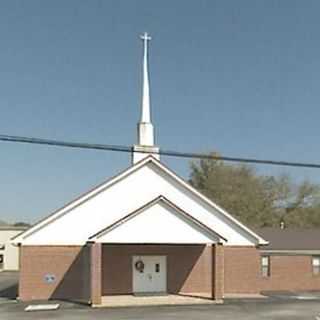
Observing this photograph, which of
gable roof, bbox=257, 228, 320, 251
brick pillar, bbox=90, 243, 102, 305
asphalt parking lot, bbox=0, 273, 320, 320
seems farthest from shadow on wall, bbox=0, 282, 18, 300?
gable roof, bbox=257, 228, 320, 251

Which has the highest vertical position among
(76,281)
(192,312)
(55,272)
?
(55,272)

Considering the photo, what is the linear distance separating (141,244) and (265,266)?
9065 millimetres

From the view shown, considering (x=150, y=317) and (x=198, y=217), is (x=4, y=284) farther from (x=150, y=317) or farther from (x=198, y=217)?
(x=150, y=317)

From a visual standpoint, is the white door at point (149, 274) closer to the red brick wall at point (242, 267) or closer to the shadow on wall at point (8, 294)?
the red brick wall at point (242, 267)

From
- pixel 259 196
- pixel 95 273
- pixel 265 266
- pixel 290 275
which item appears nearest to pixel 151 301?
pixel 95 273

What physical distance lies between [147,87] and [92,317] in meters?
16.5

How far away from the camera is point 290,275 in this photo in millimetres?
36406

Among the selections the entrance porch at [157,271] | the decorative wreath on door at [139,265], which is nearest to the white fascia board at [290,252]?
the entrance porch at [157,271]

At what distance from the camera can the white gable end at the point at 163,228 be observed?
1129 inches

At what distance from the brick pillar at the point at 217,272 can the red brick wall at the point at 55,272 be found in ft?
19.7

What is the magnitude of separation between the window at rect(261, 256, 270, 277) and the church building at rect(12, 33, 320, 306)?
1983 mm

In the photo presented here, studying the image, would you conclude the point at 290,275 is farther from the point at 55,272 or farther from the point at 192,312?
the point at 55,272

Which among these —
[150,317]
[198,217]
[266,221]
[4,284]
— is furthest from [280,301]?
[266,221]

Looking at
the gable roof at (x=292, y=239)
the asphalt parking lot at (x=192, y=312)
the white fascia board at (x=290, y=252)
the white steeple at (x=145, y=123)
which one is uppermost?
the white steeple at (x=145, y=123)
